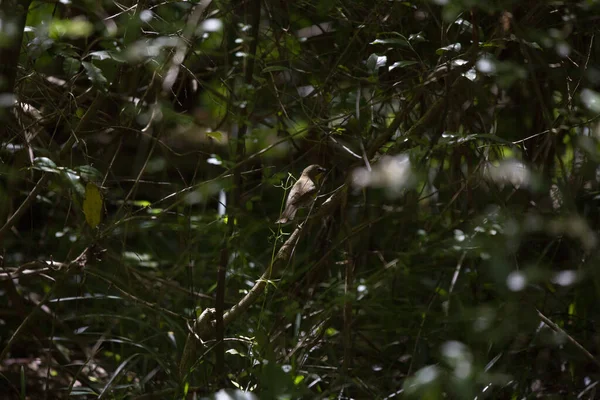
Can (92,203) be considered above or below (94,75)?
below

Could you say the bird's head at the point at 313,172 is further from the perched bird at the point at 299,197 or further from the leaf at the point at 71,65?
the leaf at the point at 71,65

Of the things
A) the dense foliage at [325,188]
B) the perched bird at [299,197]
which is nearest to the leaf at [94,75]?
the dense foliage at [325,188]

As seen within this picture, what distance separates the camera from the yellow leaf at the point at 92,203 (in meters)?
1.54

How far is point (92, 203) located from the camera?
155 cm

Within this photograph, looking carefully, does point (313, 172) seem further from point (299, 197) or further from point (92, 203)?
point (92, 203)

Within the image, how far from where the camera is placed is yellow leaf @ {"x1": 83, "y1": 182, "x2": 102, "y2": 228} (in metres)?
1.54

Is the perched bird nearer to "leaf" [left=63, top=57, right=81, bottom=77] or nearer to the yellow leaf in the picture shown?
the yellow leaf

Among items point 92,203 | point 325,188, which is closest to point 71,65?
point 92,203

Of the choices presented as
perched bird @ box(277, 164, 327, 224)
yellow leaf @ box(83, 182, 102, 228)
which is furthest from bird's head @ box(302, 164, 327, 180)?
yellow leaf @ box(83, 182, 102, 228)

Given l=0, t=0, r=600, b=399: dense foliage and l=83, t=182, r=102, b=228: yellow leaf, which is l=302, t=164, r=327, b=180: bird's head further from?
l=83, t=182, r=102, b=228: yellow leaf

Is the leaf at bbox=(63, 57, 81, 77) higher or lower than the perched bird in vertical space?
higher

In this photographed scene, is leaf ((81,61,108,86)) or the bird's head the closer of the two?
leaf ((81,61,108,86))

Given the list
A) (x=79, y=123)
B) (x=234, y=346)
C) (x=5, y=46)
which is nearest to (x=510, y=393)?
(x=234, y=346)

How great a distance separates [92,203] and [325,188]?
2.29 feet
